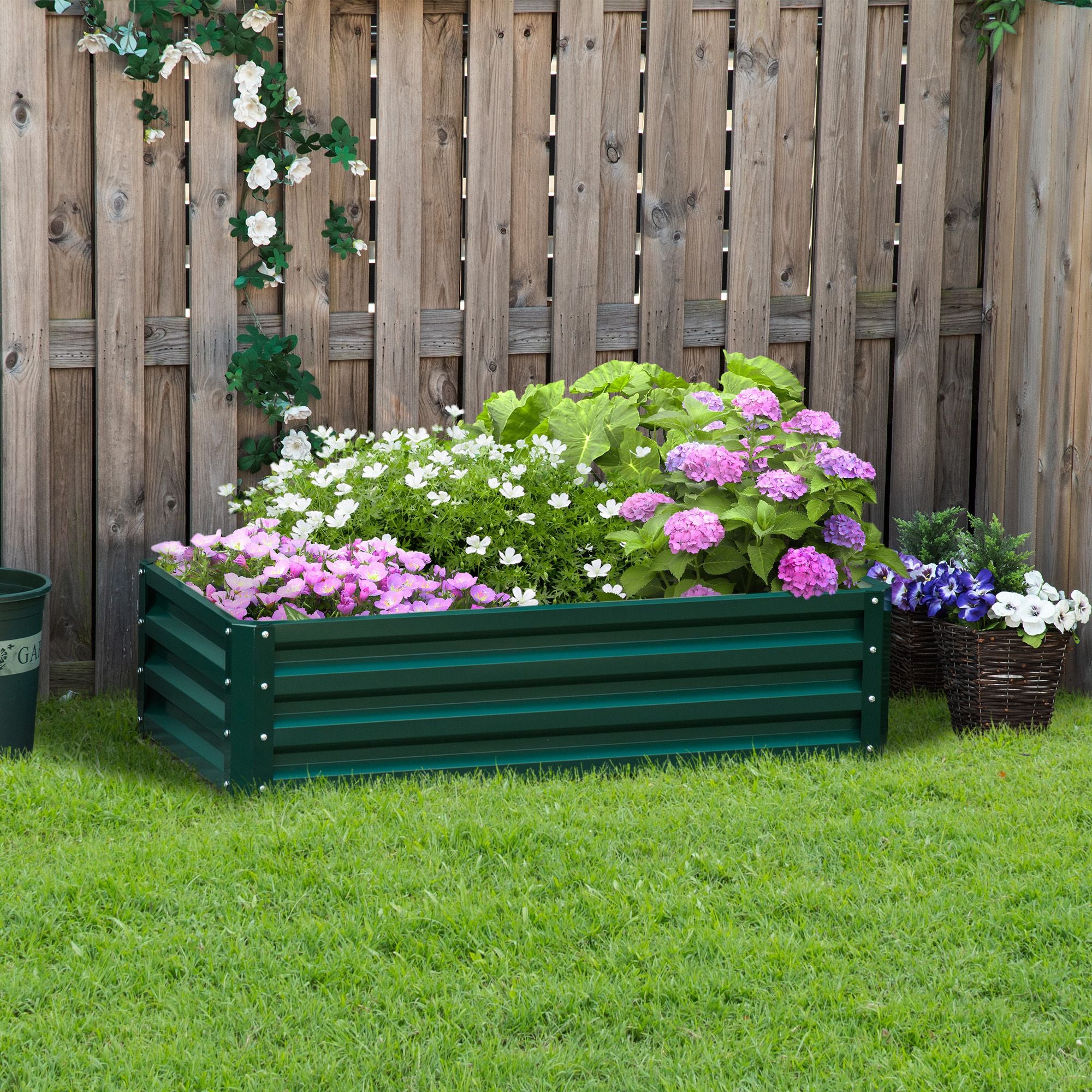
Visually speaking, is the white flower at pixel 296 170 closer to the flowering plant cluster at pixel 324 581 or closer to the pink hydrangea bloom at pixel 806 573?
the flowering plant cluster at pixel 324 581

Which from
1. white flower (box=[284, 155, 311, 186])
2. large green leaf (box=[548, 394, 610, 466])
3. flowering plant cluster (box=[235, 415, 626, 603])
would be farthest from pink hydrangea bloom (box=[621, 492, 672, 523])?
white flower (box=[284, 155, 311, 186])

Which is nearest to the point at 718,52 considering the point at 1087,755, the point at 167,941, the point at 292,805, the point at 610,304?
the point at 610,304

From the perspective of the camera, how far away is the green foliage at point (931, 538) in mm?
4402

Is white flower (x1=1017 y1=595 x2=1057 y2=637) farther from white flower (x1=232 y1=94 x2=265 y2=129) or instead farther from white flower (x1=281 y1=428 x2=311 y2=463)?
white flower (x1=232 y1=94 x2=265 y2=129)

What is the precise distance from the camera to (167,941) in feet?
8.84

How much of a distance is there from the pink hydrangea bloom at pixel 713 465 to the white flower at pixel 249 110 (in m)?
1.65

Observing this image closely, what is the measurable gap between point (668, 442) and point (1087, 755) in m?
1.43

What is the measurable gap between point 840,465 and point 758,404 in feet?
0.94

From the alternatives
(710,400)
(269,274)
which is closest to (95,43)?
(269,274)

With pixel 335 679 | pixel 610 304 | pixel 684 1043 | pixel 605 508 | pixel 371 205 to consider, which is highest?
pixel 371 205

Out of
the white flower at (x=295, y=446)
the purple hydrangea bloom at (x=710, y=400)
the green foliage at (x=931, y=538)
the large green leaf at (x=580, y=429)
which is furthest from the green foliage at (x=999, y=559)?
the white flower at (x=295, y=446)

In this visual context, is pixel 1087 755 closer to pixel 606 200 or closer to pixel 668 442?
pixel 668 442

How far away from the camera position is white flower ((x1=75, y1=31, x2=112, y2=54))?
13.5 ft

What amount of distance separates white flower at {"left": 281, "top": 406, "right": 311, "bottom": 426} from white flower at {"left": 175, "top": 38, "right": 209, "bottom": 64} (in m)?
1.06
